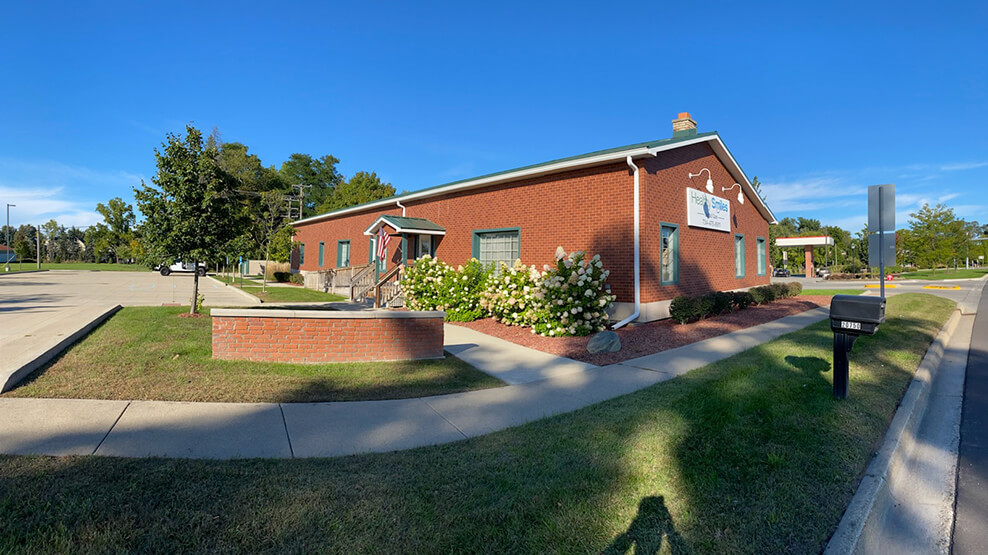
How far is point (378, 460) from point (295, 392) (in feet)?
7.66

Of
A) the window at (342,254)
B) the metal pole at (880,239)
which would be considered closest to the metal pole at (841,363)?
the metal pole at (880,239)

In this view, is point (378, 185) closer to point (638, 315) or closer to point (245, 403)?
point (638, 315)

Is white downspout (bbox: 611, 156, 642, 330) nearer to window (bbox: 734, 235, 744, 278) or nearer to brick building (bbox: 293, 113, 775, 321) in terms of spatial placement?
brick building (bbox: 293, 113, 775, 321)

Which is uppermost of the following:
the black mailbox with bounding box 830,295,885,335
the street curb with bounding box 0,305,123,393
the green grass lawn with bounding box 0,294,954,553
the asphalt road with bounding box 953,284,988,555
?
the black mailbox with bounding box 830,295,885,335

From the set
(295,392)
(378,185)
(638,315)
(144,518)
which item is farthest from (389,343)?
(378,185)

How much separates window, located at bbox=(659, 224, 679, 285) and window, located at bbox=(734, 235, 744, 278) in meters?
5.78

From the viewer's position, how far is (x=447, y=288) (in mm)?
12734

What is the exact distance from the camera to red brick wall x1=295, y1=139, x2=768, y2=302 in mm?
11414

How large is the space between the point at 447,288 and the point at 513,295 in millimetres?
2348

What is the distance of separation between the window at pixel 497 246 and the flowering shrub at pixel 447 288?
1.21m

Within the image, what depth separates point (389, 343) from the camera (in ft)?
24.0

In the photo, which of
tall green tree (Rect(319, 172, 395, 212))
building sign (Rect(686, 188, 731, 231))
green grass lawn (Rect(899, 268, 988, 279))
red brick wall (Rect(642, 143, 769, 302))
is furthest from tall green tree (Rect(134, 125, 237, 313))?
green grass lawn (Rect(899, 268, 988, 279))

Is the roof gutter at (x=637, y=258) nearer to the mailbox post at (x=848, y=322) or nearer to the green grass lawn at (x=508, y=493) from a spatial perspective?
the mailbox post at (x=848, y=322)

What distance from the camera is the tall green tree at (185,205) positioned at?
1018 cm
